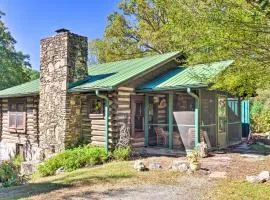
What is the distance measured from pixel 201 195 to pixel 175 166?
8.83 feet

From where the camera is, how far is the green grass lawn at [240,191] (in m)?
7.63

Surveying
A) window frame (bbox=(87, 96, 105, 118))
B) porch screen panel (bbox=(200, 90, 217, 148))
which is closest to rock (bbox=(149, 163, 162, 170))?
porch screen panel (bbox=(200, 90, 217, 148))

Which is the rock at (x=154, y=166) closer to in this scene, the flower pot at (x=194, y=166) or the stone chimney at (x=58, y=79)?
the flower pot at (x=194, y=166)

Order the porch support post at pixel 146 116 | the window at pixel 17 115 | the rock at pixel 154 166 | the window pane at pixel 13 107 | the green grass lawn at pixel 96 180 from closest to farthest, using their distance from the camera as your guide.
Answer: the green grass lawn at pixel 96 180 → the rock at pixel 154 166 → the porch support post at pixel 146 116 → the window at pixel 17 115 → the window pane at pixel 13 107

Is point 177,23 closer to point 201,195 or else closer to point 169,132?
point 201,195

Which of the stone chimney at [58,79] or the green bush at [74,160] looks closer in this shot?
the green bush at [74,160]

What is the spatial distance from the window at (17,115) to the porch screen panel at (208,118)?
30.9ft

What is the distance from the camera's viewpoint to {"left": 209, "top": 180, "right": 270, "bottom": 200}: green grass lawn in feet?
25.0

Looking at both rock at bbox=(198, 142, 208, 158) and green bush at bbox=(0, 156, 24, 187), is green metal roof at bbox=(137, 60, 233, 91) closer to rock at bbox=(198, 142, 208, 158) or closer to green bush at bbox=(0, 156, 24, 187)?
rock at bbox=(198, 142, 208, 158)

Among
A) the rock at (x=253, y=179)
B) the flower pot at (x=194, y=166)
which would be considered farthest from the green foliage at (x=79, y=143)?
the rock at (x=253, y=179)

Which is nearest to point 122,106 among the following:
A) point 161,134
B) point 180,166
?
point 161,134

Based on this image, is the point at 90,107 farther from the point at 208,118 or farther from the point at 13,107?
the point at 13,107

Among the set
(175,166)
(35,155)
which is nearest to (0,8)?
(35,155)

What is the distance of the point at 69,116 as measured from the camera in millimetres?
15211
